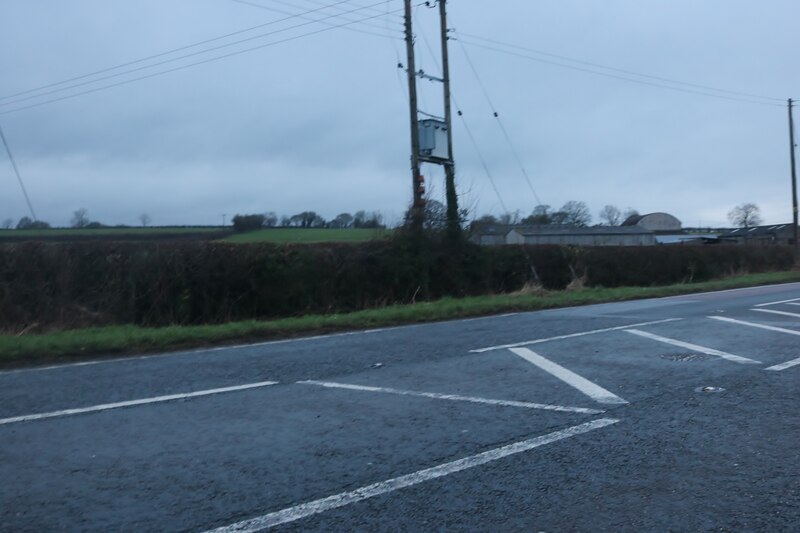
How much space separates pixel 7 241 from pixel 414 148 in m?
11.9

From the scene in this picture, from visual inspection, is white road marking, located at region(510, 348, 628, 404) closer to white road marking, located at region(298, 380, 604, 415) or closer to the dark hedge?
white road marking, located at region(298, 380, 604, 415)

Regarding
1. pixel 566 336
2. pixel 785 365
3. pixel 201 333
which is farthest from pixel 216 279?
pixel 785 365

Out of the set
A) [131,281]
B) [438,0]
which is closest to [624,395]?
[131,281]

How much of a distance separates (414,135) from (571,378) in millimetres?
16515

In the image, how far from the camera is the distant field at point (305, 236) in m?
23.0

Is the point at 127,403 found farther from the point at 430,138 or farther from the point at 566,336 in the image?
the point at 430,138

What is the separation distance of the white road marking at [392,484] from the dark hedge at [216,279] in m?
13.9

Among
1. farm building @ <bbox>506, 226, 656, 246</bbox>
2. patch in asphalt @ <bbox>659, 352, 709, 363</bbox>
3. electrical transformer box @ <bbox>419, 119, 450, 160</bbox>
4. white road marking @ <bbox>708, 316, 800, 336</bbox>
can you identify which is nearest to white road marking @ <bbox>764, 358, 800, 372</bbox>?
patch in asphalt @ <bbox>659, 352, 709, 363</bbox>

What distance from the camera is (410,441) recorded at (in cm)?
711

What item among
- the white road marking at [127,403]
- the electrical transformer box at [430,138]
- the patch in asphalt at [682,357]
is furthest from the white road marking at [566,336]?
the electrical transformer box at [430,138]

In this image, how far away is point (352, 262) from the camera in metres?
24.0

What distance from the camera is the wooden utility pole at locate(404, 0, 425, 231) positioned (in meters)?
25.5

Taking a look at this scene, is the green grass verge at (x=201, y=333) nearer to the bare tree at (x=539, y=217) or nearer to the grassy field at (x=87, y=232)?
the grassy field at (x=87, y=232)

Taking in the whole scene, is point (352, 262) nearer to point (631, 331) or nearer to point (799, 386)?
point (631, 331)
